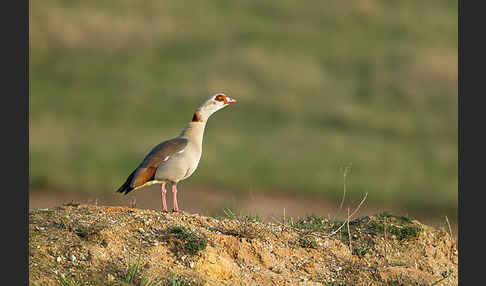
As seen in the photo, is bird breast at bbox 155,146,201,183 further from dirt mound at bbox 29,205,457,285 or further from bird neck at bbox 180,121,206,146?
dirt mound at bbox 29,205,457,285

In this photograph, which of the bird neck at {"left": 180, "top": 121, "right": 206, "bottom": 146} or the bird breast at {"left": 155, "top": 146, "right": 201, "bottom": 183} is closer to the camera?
the bird breast at {"left": 155, "top": 146, "right": 201, "bottom": 183}

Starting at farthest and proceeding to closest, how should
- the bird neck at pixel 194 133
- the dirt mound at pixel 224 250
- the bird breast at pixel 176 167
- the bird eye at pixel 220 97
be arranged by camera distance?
the bird eye at pixel 220 97, the bird neck at pixel 194 133, the bird breast at pixel 176 167, the dirt mound at pixel 224 250

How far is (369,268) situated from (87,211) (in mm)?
2584

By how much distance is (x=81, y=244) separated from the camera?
6453 millimetres

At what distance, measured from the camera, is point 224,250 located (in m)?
6.73

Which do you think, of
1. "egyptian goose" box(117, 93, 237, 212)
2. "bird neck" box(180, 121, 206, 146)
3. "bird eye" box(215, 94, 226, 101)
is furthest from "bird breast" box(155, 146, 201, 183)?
"bird eye" box(215, 94, 226, 101)

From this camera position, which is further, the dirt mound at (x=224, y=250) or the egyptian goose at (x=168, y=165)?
the egyptian goose at (x=168, y=165)

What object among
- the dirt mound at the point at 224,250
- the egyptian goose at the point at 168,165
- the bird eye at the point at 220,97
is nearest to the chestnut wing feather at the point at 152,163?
the egyptian goose at the point at 168,165

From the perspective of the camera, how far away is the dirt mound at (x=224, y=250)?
623 centimetres

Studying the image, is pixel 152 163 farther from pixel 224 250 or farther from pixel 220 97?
pixel 224 250

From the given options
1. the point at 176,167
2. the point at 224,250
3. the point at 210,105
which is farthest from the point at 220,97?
the point at 224,250

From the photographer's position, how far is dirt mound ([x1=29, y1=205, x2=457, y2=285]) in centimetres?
623

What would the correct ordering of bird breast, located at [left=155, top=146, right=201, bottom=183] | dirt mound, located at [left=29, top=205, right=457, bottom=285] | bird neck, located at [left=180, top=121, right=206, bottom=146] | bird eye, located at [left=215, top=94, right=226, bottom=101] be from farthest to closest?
bird eye, located at [left=215, top=94, right=226, bottom=101]
bird neck, located at [left=180, top=121, right=206, bottom=146]
bird breast, located at [left=155, top=146, right=201, bottom=183]
dirt mound, located at [left=29, top=205, right=457, bottom=285]

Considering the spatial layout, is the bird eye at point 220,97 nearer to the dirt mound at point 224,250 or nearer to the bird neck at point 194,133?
the bird neck at point 194,133
